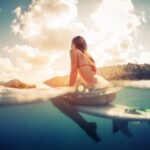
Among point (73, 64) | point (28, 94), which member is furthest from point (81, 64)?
point (28, 94)

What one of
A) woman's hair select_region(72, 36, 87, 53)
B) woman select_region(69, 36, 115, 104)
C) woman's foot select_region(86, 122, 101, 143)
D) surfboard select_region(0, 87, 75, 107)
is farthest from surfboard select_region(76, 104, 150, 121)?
woman's hair select_region(72, 36, 87, 53)

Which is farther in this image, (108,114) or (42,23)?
(42,23)

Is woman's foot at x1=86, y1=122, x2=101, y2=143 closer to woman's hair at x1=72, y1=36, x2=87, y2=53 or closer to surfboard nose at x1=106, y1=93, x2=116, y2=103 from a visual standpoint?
surfboard nose at x1=106, y1=93, x2=116, y2=103

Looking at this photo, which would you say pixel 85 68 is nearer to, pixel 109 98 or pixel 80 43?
pixel 80 43

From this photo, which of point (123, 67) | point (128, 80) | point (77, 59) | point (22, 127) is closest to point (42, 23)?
point (77, 59)

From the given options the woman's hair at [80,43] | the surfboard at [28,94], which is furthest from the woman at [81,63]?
the surfboard at [28,94]

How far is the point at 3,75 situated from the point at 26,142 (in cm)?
864

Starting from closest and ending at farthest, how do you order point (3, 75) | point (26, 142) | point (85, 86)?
point (85, 86) < point (3, 75) < point (26, 142)

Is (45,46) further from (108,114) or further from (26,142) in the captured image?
(26,142)

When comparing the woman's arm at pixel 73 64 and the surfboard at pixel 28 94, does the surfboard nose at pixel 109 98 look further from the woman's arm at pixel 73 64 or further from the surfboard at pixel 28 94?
the woman's arm at pixel 73 64

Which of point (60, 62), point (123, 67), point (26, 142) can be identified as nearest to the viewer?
point (60, 62)

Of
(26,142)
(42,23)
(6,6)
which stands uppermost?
(6,6)

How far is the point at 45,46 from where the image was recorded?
628 centimetres

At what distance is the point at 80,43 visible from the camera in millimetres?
4312
